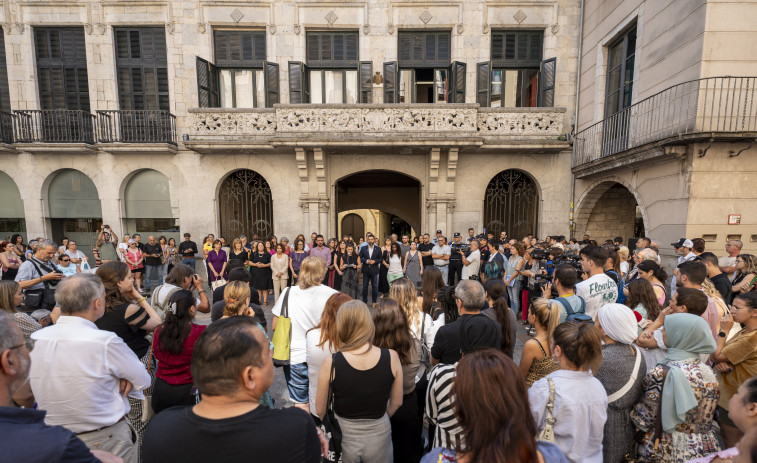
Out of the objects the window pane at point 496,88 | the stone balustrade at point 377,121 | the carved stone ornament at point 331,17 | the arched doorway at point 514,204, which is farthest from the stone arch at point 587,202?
the carved stone ornament at point 331,17

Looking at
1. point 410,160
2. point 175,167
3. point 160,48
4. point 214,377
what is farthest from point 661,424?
point 160,48

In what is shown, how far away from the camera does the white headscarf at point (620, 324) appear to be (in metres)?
2.27

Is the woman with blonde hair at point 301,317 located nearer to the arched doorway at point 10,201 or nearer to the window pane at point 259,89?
the window pane at point 259,89

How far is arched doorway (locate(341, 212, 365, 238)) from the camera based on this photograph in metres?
24.5

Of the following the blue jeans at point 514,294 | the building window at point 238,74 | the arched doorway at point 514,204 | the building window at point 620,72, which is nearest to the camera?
the blue jeans at point 514,294

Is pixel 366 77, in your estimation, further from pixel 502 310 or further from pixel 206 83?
pixel 502 310

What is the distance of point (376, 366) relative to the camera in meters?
2.08

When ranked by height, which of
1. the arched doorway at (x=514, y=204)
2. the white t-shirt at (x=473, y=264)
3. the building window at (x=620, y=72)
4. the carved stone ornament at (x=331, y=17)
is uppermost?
the carved stone ornament at (x=331, y=17)

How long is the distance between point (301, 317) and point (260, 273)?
561 centimetres

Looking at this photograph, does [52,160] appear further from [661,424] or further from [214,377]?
[661,424]

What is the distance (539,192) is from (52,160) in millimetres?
16886

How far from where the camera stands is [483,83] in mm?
10992

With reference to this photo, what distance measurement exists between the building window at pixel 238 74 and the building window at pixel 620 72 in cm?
1048

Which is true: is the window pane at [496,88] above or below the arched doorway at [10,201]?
above
